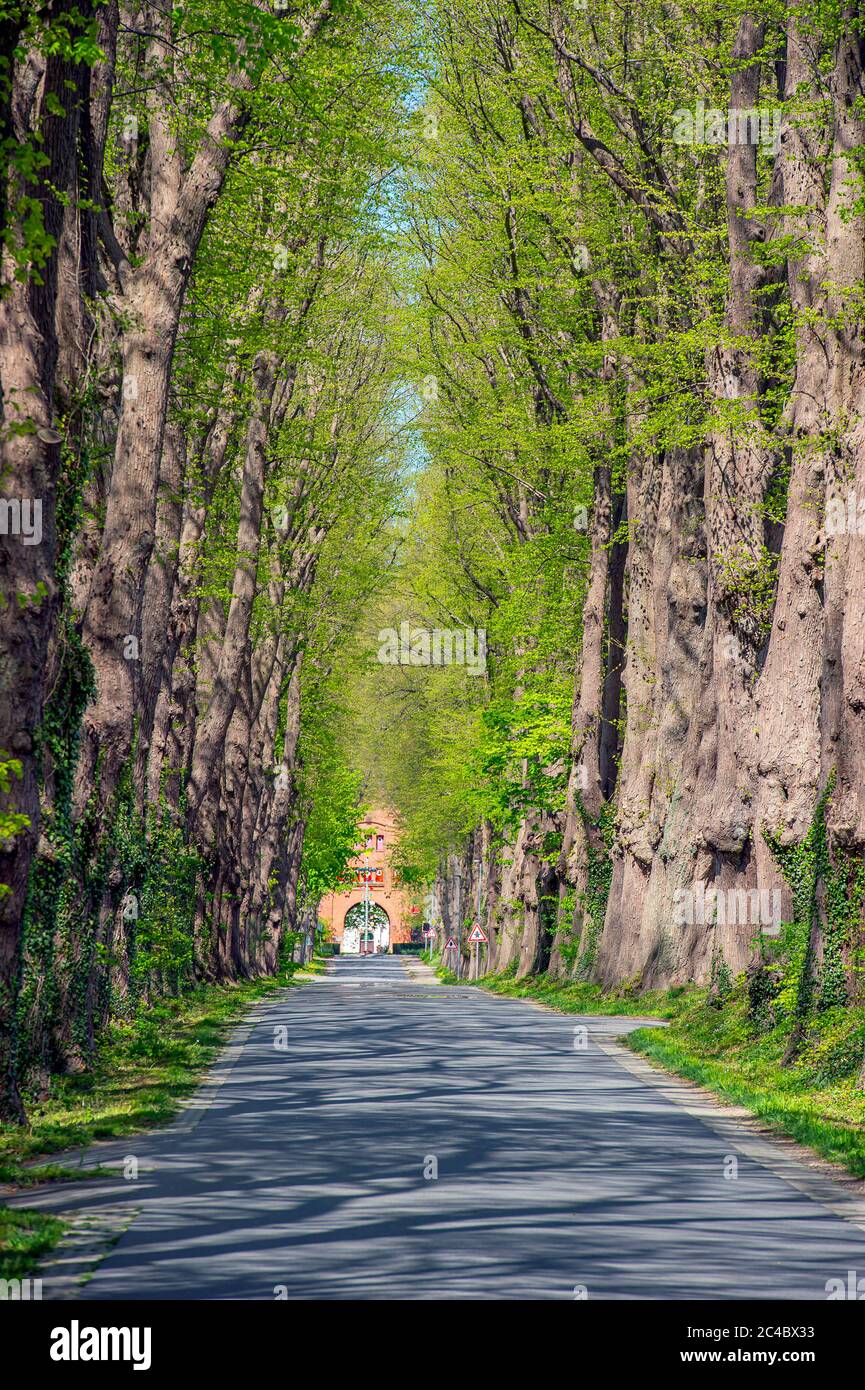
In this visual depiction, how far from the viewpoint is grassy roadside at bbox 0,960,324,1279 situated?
8.71 m

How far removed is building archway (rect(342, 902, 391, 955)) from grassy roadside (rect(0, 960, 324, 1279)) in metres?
136

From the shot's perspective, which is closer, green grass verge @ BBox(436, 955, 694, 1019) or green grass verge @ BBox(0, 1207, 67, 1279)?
green grass verge @ BBox(0, 1207, 67, 1279)

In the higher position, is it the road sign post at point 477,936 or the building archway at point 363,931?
the road sign post at point 477,936

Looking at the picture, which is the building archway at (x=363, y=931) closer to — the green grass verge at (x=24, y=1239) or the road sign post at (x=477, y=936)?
the road sign post at (x=477, y=936)

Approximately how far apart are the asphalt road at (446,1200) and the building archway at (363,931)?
14284 centimetres

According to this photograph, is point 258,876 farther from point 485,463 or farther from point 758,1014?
point 758,1014

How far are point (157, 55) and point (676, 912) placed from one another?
1511 centimetres

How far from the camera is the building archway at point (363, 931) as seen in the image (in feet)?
536

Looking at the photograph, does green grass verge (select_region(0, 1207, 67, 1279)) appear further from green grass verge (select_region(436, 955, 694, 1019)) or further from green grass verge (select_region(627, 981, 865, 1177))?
green grass verge (select_region(436, 955, 694, 1019))

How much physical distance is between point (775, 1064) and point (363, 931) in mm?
145326

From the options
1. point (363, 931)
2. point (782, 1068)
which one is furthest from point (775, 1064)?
point (363, 931)

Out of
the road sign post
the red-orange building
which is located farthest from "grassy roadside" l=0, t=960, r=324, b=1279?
the red-orange building

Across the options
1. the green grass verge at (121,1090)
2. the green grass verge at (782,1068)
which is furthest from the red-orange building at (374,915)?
the green grass verge at (782,1068)
